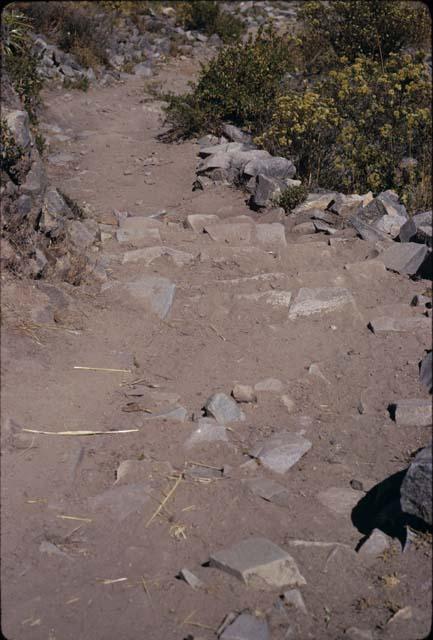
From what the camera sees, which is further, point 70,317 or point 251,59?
point 251,59

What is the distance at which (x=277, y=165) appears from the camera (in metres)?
8.66

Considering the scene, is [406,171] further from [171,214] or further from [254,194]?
[171,214]

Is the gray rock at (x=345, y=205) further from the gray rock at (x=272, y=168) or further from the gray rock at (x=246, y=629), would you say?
the gray rock at (x=246, y=629)

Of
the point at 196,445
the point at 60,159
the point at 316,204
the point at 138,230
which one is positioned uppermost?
the point at 316,204

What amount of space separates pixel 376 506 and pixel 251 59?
845 cm

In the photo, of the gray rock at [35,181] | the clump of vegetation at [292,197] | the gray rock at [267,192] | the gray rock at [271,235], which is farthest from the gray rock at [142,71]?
the gray rock at [271,235]

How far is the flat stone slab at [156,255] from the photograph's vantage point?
6.86 m

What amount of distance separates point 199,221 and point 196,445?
374 centimetres

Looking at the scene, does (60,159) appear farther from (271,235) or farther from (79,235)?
(271,235)

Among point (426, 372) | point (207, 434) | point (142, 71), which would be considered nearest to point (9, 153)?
point (207, 434)

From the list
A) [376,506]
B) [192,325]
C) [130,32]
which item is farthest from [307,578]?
[130,32]

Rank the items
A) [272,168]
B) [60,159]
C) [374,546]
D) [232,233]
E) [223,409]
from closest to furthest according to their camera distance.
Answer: [374,546] → [223,409] → [232,233] → [272,168] → [60,159]

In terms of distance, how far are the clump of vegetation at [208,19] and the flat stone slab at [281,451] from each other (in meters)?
15.1

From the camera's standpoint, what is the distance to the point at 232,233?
291 inches
